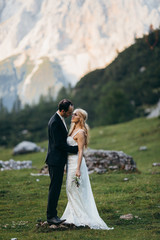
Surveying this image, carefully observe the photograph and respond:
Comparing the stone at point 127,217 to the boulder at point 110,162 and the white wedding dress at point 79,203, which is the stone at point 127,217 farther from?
the boulder at point 110,162

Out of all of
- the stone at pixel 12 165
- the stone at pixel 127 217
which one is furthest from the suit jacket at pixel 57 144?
the stone at pixel 12 165

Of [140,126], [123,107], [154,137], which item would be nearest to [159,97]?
[123,107]

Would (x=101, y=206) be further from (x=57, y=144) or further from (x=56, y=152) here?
(x=57, y=144)

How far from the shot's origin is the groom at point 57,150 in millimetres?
11250

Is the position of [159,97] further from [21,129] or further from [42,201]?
[42,201]

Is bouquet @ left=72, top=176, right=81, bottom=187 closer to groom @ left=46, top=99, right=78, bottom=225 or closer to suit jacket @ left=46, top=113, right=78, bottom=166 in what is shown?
groom @ left=46, top=99, right=78, bottom=225

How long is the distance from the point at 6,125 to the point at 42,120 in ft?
57.1

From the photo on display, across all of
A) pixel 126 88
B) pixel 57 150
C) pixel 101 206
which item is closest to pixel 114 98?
pixel 126 88

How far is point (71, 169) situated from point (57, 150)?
801mm

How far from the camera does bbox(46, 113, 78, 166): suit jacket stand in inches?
442

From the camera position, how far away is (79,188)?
1148 cm

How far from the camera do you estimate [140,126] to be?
65438 mm

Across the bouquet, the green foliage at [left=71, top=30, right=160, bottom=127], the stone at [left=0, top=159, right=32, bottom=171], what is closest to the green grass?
the bouquet

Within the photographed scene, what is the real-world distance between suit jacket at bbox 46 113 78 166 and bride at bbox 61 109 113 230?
Answer: 0.28 meters
